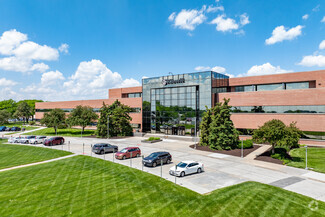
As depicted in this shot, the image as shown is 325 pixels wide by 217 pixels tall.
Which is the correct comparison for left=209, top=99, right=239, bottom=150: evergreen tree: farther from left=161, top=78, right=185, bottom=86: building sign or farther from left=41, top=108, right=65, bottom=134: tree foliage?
left=41, top=108, right=65, bottom=134: tree foliage

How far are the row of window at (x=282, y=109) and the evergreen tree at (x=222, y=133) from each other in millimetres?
11540

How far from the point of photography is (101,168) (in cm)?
2303

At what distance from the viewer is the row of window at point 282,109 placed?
38625 millimetres

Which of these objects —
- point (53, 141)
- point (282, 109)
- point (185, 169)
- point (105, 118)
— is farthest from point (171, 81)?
point (185, 169)

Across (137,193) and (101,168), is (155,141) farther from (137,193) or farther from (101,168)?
(137,193)

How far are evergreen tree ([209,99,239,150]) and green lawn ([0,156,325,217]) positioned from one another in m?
16.9

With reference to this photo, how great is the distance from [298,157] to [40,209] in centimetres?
3115

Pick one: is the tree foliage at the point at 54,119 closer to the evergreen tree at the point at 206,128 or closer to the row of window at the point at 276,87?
the evergreen tree at the point at 206,128

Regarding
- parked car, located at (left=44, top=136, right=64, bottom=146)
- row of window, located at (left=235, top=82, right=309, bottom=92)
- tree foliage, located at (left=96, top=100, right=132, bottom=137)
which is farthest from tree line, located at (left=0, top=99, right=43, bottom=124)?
row of window, located at (left=235, top=82, right=309, bottom=92)

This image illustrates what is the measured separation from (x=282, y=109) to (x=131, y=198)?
3778 cm

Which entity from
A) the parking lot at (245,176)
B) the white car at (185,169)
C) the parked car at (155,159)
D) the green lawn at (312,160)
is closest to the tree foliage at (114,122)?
the parking lot at (245,176)

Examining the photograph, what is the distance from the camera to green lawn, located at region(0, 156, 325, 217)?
524 inches

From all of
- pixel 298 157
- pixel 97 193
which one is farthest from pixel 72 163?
pixel 298 157

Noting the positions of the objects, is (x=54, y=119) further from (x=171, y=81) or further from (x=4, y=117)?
(x=171, y=81)
